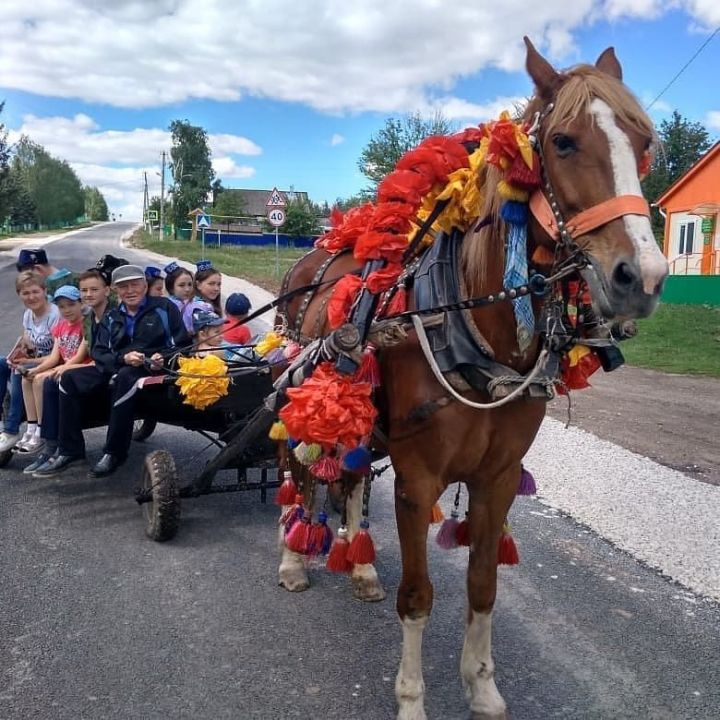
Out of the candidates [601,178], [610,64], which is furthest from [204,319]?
[601,178]

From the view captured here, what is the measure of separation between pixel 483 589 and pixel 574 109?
2003 mm

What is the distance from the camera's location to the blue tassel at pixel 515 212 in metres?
2.58

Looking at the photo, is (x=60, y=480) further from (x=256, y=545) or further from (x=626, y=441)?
(x=626, y=441)

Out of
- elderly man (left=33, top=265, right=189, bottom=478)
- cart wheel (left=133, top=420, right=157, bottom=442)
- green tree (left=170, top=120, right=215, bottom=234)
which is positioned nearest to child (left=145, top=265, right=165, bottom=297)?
elderly man (left=33, top=265, right=189, bottom=478)

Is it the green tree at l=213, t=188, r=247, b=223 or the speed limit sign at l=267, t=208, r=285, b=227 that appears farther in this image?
the green tree at l=213, t=188, r=247, b=223

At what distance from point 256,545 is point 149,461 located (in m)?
0.93

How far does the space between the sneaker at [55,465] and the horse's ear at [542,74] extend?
4.58m

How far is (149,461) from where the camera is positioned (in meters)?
4.95

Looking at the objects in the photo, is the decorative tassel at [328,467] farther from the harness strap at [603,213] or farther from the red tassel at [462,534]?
the harness strap at [603,213]

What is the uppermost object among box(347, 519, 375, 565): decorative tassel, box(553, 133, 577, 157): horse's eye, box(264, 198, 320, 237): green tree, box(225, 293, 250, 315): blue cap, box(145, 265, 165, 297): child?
box(264, 198, 320, 237): green tree

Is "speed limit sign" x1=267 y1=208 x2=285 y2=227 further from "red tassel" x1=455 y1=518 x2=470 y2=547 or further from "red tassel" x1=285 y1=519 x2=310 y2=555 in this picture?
"red tassel" x1=455 y1=518 x2=470 y2=547

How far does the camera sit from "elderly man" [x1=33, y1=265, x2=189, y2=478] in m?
5.38

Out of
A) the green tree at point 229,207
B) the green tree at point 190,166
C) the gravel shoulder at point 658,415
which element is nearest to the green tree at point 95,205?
the green tree at point 190,166

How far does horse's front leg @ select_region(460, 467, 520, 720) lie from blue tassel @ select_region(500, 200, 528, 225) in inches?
41.7
